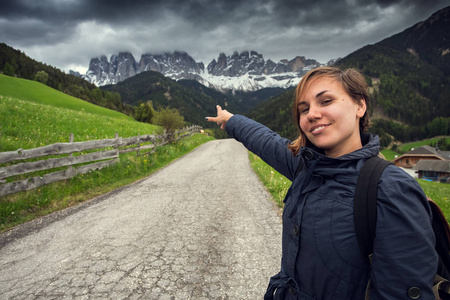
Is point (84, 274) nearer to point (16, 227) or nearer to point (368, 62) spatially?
point (16, 227)

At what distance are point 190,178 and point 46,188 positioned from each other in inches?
198

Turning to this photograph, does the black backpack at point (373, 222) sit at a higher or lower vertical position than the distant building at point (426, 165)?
higher

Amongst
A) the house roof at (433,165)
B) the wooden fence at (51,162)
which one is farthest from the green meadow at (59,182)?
the house roof at (433,165)

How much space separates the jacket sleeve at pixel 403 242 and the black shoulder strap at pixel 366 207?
0.08 ft

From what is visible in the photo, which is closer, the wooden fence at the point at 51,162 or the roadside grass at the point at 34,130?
the wooden fence at the point at 51,162

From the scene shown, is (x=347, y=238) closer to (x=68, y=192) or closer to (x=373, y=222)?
(x=373, y=222)

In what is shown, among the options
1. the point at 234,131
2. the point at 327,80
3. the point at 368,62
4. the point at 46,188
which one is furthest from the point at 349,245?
the point at 368,62

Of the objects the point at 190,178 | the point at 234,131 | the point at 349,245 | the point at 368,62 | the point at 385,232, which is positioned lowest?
the point at 190,178

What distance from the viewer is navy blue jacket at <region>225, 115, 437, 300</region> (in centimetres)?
101

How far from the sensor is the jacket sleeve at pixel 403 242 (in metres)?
1.00

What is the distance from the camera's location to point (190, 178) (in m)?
10.3

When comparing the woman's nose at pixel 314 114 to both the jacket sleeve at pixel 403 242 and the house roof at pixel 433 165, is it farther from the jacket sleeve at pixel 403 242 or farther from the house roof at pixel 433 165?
the house roof at pixel 433 165

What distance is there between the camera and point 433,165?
72.6 meters

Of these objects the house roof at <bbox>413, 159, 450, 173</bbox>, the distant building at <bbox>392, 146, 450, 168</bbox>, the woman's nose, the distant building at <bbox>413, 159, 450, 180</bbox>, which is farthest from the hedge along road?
the distant building at <bbox>392, 146, 450, 168</bbox>
